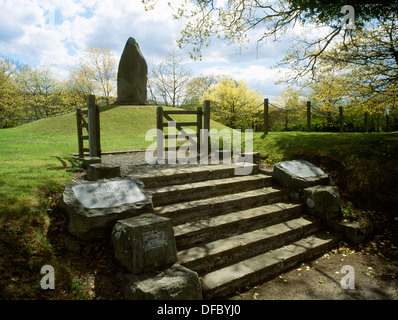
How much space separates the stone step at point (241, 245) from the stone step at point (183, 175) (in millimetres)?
1808

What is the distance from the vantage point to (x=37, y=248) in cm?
368

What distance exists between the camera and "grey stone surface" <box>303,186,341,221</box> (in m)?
6.03

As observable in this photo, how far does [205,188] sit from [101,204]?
2.33m

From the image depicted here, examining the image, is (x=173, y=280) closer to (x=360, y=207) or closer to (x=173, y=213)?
(x=173, y=213)

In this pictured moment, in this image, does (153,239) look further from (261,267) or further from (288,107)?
(288,107)

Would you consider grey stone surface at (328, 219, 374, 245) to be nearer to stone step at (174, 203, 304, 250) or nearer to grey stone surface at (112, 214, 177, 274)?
stone step at (174, 203, 304, 250)

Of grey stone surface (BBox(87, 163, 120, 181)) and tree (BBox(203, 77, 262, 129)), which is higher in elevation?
tree (BBox(203, 77, 262, 129))

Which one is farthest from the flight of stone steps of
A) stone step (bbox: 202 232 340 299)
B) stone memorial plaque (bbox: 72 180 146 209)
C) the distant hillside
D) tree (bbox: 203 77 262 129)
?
tree (bbox: 203 77 262 129)

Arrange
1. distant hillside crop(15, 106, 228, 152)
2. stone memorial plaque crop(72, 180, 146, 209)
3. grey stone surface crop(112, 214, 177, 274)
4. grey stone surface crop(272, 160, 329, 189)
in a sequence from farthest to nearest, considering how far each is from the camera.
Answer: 1. distant hillside crop(15, 106, 228, 152)
2. grey stone surface crop(272, 160, 329, 189)
3. stone memorial plaque crop(72, 180, 146, 209)
4. grey stone surface crop(112, 214, 177, 274)

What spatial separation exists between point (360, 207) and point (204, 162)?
13.6 feet

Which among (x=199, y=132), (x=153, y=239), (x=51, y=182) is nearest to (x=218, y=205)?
(x=153, y=239)

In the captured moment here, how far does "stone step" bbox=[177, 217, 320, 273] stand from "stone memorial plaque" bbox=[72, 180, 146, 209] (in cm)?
130

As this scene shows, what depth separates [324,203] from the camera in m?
6.05

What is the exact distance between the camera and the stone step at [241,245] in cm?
417
